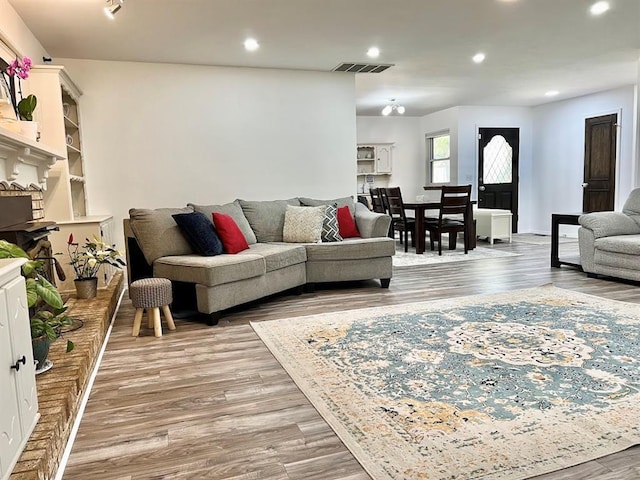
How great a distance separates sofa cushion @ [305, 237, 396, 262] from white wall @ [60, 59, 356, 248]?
5.05 feet

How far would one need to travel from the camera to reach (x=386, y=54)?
16.9ft

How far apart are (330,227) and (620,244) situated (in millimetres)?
2814

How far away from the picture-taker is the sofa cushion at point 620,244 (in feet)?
14.5

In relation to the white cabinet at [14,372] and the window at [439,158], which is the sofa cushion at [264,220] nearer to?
the white cabinet at [14,372]

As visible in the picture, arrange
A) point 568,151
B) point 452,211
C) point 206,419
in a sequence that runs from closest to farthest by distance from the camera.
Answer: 1. point 206,419
2. point 452,211
3. point 568,151

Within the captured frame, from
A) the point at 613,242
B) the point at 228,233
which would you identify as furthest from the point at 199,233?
the point at 613,242

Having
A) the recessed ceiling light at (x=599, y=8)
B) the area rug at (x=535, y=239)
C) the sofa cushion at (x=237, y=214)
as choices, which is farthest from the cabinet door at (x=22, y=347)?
the area rug at (x=535, y=239)

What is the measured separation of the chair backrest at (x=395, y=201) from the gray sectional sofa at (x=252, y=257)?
176 cm

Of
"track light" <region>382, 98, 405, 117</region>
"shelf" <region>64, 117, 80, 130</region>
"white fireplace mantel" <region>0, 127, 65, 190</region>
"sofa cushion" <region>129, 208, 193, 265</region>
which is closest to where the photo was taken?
"white fireplace mantel" <region>0, 127, 65, 190</region>

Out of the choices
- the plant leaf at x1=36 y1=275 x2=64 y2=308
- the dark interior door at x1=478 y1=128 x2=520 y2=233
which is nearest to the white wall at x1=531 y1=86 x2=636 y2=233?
the dark interior door at x1=478 y1=128 x2=520 y2=233

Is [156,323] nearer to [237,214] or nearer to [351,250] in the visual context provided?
[237,214]

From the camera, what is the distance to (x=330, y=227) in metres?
4.79

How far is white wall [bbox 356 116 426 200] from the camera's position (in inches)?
390

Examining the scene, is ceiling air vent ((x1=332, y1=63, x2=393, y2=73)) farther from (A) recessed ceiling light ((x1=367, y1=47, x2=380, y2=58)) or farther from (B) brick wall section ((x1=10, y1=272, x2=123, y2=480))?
(B) brick wall section ((x1=10, y1=272, x2=123, y2=480))
